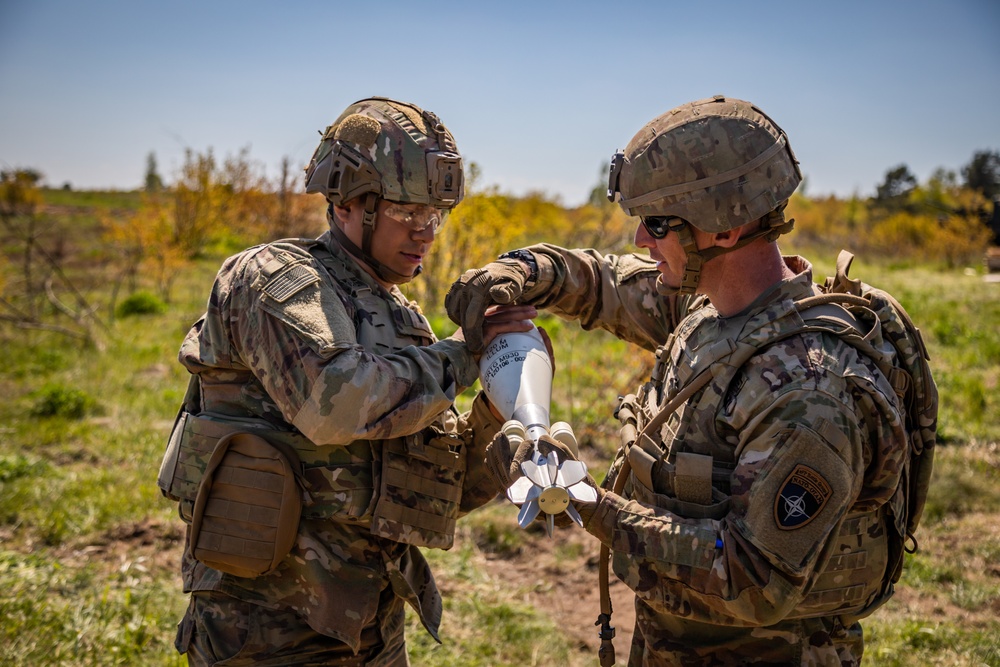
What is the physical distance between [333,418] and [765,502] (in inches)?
53.5

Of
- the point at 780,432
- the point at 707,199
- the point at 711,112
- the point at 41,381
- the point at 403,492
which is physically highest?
the point at 711,112

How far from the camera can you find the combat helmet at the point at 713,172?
248 cm

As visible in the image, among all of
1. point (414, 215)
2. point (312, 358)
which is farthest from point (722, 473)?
point (414, 215)

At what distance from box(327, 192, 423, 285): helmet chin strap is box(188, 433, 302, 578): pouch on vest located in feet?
2.69

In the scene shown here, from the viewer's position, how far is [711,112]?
2.54m

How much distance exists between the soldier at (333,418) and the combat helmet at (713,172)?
80 centimetres

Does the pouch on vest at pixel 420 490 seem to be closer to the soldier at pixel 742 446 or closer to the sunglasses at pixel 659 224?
the soldier at pixel 742 446

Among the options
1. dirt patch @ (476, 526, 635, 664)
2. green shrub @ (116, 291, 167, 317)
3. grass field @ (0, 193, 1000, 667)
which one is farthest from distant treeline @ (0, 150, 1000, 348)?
dirt patch @ (476, 526, 635, 664)

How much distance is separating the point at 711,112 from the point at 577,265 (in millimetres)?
1112

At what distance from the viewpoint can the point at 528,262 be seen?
131 inches

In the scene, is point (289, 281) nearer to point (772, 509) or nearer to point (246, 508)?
point (246, 508)

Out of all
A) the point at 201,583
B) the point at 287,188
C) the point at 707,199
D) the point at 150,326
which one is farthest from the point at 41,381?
the point at 707,199

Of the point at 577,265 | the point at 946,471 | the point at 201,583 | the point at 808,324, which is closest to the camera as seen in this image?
the point at 808,324

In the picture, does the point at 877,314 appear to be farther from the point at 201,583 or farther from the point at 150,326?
the point at 150,326
